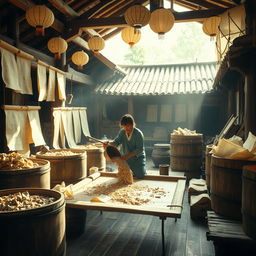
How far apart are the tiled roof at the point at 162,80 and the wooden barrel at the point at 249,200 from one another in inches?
387

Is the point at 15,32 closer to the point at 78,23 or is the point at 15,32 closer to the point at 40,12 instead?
the point at 40,12

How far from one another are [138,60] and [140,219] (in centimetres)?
3438

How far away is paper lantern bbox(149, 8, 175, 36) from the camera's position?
6.67m

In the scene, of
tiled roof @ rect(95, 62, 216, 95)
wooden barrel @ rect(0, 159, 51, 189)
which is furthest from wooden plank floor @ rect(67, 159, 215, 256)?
tiled roof @ rect(95, 62, 216, 95)

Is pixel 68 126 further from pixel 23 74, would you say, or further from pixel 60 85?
pixel 23 74

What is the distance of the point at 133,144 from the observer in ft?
20.3

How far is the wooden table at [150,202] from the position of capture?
12.5 feet

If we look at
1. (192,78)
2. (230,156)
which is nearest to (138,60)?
(192,78)

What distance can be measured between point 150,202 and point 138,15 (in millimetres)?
4267

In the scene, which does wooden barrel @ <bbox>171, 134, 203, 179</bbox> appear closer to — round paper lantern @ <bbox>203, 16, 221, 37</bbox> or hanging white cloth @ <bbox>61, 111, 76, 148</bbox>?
round paper lantern @ <bbox>203, 16, 221, 37</bbox>

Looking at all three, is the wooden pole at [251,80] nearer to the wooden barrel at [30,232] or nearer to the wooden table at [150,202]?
the wooden table at [150,202]

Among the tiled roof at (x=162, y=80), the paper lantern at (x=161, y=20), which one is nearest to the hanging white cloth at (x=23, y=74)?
the paper lantern at (x=161, y=20)

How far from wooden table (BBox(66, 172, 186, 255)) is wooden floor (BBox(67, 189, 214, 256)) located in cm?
60

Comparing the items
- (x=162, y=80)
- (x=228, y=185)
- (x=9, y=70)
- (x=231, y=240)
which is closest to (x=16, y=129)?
(x=9, y=70)
